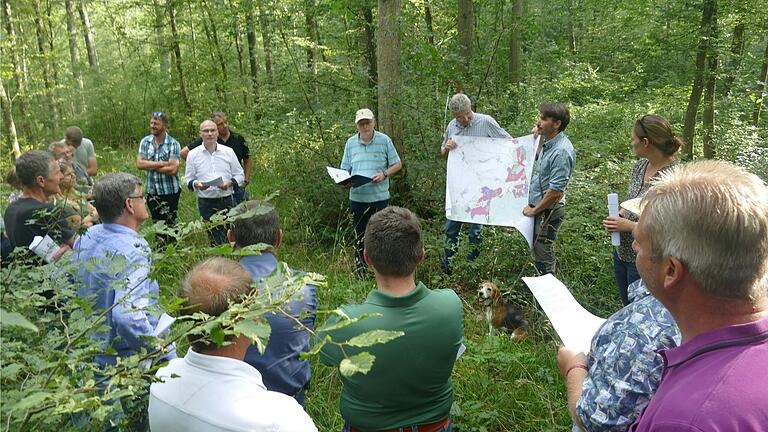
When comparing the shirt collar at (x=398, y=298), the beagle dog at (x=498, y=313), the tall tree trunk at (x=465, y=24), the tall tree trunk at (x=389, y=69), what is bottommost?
the beagle dog at (x=498, y=313)

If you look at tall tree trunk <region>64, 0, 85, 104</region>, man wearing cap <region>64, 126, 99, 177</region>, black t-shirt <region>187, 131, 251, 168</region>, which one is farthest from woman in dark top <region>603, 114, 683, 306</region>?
tall tree trunk <region>64, 0, 85, 104</region>

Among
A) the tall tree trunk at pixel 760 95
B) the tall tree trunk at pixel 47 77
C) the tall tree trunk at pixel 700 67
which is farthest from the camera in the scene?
the tall tree trunk at pixel 47 77

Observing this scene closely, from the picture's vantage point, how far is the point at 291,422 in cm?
142

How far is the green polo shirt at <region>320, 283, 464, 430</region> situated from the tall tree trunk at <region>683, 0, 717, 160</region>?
762 cm

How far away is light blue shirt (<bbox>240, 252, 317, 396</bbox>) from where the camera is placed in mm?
2346

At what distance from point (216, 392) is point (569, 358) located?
4.02 feet

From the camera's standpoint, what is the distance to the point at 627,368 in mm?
1511

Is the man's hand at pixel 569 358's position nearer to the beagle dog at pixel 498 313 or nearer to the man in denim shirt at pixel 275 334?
the man in denim shirt at pixel 275 334

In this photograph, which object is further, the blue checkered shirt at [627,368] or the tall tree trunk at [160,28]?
the tall tree trunk at [160,28]

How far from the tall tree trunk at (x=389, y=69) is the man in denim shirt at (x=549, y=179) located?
6.90 ft

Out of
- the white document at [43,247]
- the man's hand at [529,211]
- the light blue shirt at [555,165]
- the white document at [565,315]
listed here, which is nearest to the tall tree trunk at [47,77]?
the white document at [43,247]

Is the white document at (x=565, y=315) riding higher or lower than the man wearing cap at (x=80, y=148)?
lower

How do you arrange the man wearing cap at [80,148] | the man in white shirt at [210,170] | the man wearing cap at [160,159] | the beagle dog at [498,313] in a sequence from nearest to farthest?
1. the beagle dog at [498,313]
2. the man in white shirt at [210,170]
3. the man wearing cap at [160,159]
4. the man wearing cap at [80,148]

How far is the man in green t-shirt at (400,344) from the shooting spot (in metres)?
2.04
